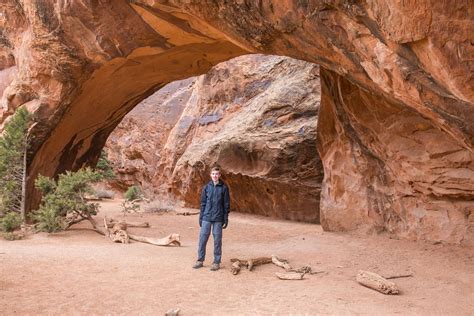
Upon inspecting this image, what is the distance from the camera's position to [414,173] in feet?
25.3

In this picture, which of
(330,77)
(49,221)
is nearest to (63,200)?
(49,221)

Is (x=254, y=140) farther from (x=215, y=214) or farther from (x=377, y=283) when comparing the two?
(x=377, y=283)

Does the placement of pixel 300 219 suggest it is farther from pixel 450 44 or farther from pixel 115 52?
pixel 450 44

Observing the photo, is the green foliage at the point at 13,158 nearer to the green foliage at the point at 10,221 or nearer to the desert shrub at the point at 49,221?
the green foliage at the point at 10,221

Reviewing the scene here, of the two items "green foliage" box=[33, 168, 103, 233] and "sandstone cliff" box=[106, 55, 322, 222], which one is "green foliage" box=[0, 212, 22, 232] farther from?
"sandstone cliff" box=[106, 55, 322, 222]

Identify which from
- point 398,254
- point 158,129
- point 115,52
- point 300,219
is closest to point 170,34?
point 115,52

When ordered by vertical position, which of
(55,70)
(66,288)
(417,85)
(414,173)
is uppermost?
(55,70)

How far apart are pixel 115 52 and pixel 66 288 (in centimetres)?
543

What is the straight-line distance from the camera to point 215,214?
20.9 feet

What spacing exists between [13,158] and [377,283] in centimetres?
810

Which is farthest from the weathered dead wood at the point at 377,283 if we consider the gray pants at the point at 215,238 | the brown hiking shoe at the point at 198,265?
the brown hiking shoe at the point at 198,265

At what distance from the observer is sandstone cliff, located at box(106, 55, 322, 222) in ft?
42.7

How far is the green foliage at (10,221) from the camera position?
898cm

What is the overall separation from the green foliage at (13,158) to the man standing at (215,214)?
5.41 m
